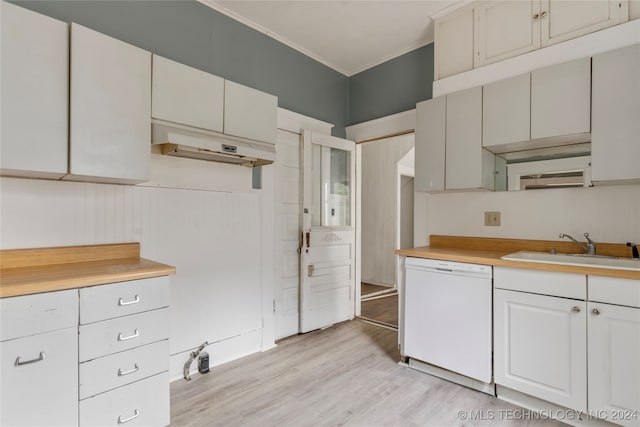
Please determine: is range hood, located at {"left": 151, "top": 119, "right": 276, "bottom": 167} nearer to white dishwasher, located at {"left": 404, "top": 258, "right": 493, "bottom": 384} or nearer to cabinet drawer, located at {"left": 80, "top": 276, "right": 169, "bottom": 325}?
cabinet drawer, located at {"left": 80, "top": 276, "right": 169, "bottom": 325}

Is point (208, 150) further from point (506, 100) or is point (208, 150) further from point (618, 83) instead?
point (618, 83)

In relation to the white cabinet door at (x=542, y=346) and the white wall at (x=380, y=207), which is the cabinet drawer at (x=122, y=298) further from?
the white wall at (x=380, y=207)

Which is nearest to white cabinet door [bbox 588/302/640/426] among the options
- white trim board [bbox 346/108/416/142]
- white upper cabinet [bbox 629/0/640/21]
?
white upper cabinet [bbox 629/0/640/21]

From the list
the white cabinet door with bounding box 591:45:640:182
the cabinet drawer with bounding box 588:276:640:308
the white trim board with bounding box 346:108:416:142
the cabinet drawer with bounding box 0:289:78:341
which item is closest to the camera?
the cabinet drawer with bounding box 0:289:78:341

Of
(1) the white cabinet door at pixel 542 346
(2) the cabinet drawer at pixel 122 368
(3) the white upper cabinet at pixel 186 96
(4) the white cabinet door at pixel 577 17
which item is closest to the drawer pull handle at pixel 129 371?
(2) the cabinet drawer at pixel 122 368

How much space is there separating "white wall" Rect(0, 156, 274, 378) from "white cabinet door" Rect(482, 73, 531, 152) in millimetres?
1826

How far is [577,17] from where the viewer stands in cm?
215

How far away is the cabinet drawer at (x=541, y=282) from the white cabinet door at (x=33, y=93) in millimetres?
2572

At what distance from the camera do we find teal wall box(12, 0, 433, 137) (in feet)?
6.88

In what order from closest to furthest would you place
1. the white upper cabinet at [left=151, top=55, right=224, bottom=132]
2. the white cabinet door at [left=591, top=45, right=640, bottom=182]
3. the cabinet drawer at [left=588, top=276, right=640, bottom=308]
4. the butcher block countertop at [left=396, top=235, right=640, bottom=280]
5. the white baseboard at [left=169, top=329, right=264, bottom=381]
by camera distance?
the cabinet drawer at [left=588, top=276, right=640, bottom=308], the butcher block countertop at [left=396, top=235, right=640, bottom=280], the white cabinet door at [left=591, top=45, right=640, bottom=182], the white upper cabinet at [left=151, top=55, right=224, bottom=132], the white baseboard at [left=169, top=329, right=264, bottom=381]

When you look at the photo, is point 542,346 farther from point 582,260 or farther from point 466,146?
point 466,146

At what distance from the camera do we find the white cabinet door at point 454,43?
104 inches

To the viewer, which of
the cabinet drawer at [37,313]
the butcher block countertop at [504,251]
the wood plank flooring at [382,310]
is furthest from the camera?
the wood plank flooring at [382,310]

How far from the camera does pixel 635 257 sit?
1.91 m
